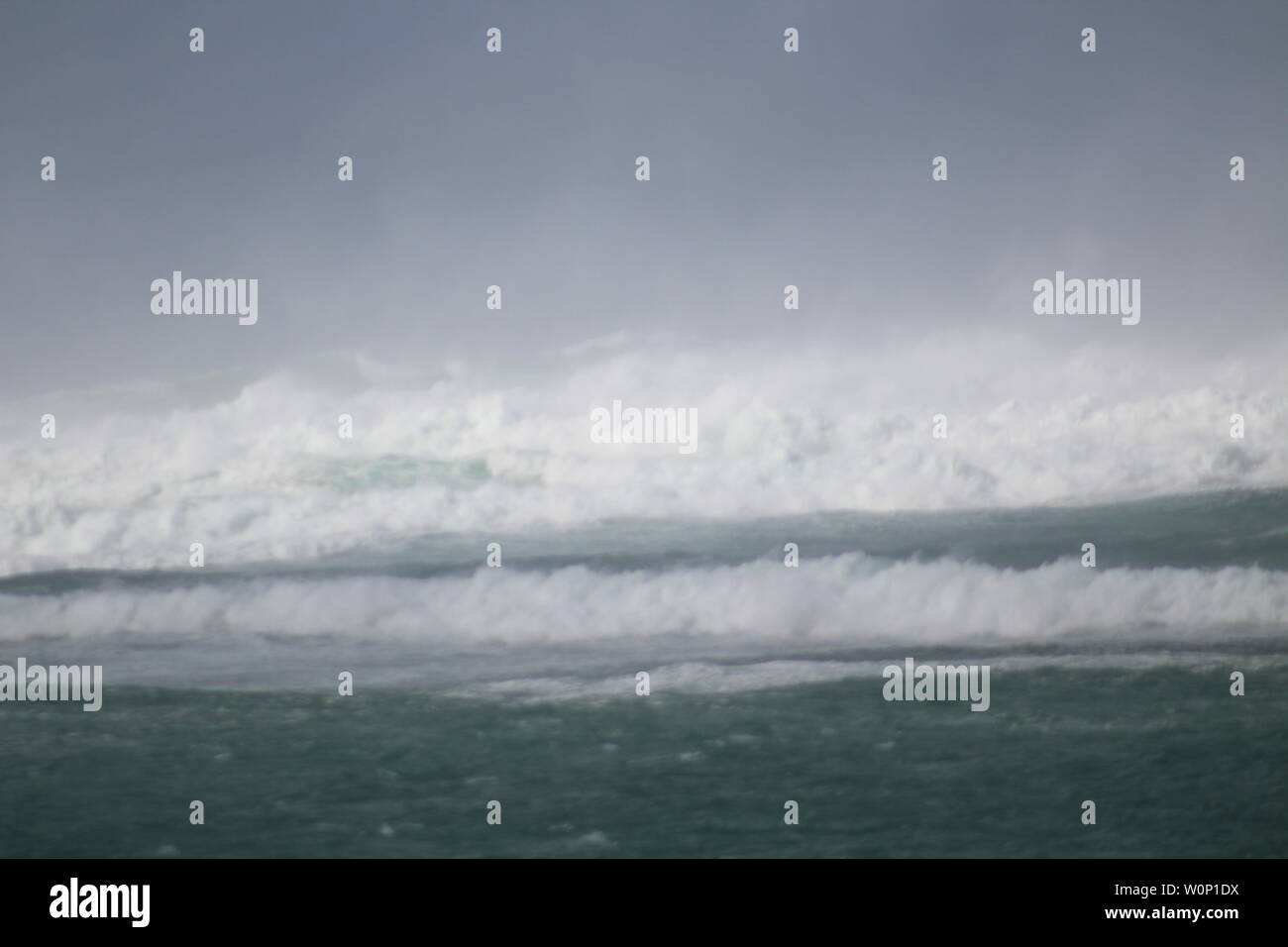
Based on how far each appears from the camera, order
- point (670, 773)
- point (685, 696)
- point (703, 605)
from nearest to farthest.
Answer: point (670, 773), point (685, 696), point (703, 605)

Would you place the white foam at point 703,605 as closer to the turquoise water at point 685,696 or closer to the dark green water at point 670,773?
the turquoise water at point 685,696

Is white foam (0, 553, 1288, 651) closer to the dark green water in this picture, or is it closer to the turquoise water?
the turquoise water

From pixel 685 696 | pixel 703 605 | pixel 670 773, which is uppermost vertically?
pixel 703 605

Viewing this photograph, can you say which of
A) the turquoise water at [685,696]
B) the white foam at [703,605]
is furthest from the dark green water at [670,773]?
the white foam at [703,605]

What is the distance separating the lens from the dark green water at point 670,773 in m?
6.08

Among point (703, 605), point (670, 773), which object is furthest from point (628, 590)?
point (670, 773)

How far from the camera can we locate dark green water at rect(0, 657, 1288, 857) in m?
6.08

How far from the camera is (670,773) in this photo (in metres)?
6.50

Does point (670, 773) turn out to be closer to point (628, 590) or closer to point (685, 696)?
point (685, 696)

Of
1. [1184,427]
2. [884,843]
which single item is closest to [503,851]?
[884,843]

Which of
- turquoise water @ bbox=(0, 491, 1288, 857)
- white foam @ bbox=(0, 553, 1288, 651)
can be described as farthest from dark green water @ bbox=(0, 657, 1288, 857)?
white foam @ bbox=(0, 553, 1288, 651)

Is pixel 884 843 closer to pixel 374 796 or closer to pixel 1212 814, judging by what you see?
pixel 1212 814
